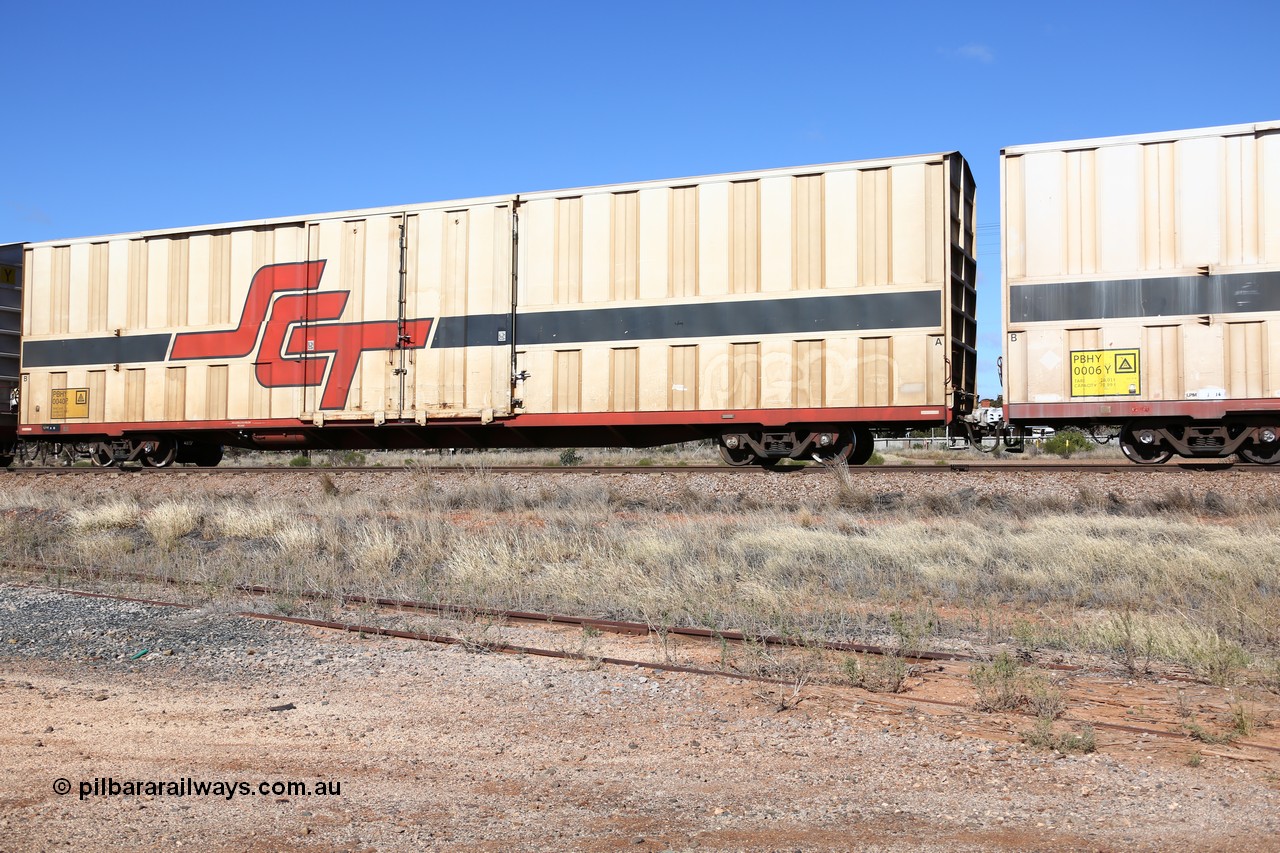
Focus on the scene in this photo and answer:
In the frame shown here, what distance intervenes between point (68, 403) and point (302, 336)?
5.43m

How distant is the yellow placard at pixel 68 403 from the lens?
18250 mm

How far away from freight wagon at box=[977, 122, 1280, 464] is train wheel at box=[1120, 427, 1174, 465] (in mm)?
19

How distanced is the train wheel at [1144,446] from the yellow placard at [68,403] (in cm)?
1765

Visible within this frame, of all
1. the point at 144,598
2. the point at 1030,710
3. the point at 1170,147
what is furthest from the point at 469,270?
the point at 1030,710

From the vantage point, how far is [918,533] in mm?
10188

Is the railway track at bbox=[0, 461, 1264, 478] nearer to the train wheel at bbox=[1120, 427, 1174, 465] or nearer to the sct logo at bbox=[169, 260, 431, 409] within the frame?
Answer: the train wheel at bbox=[1120, 427, 1174, 465]

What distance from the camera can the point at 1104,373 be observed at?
13.0 meters

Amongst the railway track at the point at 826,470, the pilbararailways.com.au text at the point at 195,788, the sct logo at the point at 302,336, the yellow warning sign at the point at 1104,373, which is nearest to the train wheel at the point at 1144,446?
the railway track at the point at 826,470

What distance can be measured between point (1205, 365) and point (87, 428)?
18458 millimetres

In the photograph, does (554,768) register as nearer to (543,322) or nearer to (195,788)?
(195,788)

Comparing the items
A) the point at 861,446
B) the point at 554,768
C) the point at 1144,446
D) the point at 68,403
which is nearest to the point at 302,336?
the point at 68,403

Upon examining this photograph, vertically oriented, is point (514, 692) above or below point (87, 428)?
below

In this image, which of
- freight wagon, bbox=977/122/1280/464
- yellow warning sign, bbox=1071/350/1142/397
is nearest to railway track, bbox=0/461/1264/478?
Answer: freight wagon, bbox=977/122/1280/464

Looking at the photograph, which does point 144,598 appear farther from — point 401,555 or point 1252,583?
point 1252,583
